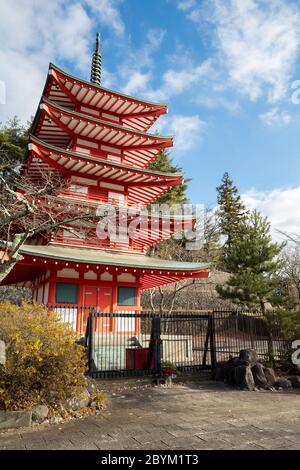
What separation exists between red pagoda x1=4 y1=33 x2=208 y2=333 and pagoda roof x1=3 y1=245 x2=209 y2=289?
0.04 m

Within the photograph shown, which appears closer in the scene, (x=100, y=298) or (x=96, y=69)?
(x=100, y=298)

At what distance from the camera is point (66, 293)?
15734 mm

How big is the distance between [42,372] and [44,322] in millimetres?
1149

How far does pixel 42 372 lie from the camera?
7.23 meters

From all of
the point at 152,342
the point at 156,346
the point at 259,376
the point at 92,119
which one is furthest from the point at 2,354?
the point at 92,119

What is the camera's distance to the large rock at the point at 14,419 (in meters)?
6.34

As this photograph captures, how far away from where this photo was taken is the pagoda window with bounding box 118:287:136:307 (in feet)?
55.1

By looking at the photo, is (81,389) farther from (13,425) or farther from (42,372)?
(13,425)

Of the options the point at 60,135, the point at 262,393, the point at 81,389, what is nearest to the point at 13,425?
the point at 81,389

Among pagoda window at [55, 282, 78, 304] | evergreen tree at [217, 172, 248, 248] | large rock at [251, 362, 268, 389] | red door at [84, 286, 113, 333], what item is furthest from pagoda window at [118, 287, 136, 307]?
evergreen tree at [217, 172, 248, 248]

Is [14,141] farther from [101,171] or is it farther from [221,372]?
[221,372]

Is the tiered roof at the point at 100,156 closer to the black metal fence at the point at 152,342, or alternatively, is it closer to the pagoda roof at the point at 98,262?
the pagoda roof at the point at 98,262

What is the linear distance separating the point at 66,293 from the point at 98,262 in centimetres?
286

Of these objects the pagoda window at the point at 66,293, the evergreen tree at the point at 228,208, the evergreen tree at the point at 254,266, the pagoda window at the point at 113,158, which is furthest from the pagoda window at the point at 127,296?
the evergreen tree at the point at 228,208
